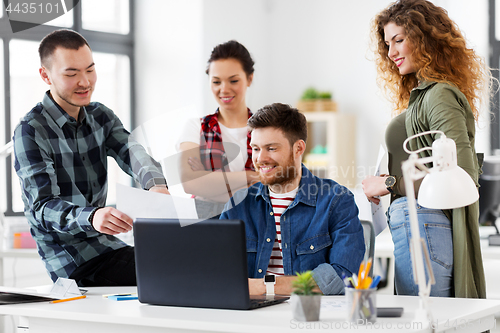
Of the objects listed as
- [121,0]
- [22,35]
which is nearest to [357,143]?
[121,0]

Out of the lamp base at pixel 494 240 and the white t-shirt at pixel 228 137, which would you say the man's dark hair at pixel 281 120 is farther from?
the lamp base at pixel 494 240

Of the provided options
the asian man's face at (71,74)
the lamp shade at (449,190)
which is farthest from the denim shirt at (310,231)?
the asian man's face at (71,74)

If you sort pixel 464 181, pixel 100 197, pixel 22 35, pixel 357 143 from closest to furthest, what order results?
pixel 464 181 < pixel 100 197 < pixel 22 35 < pixel 357 143

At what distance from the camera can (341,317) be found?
1295 mm

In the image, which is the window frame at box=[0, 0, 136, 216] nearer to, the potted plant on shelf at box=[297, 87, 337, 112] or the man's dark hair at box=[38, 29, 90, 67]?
the potted plant on shelf at box=[297, 87, 337, 112]

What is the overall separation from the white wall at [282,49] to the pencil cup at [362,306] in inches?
128

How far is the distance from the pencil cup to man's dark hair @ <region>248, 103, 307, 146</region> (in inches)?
28.9

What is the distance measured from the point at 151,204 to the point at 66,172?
0.63 metres

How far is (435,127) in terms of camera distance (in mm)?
1732

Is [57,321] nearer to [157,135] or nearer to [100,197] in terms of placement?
[157,135]

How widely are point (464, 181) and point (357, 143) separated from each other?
402cm

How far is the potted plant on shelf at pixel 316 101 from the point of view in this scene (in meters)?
5.15

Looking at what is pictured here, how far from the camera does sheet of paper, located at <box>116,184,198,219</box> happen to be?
56.0 inches

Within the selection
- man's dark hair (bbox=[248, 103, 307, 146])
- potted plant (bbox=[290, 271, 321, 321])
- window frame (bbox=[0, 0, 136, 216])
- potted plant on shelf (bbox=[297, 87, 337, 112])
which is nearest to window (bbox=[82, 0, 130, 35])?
window frame (bbox=[0, 0, 136, 216])
